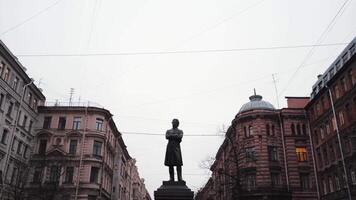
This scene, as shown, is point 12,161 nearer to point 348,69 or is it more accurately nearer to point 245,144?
point 245,144

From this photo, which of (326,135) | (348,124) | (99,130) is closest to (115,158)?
(99,130)

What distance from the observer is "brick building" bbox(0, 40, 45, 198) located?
35.7 meters

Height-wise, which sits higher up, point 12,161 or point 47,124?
point 47,124

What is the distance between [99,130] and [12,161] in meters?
11.0

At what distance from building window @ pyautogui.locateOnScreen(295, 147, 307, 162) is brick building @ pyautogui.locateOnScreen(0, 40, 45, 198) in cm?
3161

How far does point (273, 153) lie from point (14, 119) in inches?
1178

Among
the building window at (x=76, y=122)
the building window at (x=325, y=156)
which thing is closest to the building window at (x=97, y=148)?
the building window at (x=76, y=122)

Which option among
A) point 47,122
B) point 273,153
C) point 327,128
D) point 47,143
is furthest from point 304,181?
point 47,122

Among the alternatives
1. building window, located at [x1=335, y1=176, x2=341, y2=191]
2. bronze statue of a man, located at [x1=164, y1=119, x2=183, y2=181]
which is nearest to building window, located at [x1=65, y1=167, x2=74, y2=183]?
building window, located at [x1=335, y1=176, x2=341, y2=191]

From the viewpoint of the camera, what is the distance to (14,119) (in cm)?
3859

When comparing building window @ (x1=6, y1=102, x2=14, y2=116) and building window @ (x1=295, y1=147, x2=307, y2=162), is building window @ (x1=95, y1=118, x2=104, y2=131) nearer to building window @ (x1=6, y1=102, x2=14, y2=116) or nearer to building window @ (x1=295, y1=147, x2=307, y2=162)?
building window @ (x1=6, y1=102, x2=14, y2=116)

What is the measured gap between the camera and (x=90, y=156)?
143 ft

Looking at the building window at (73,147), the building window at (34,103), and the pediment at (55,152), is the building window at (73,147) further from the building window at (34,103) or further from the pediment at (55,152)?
the building window at (34,103)

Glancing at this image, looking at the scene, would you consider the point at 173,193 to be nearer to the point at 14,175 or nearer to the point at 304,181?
the point at 14,175
